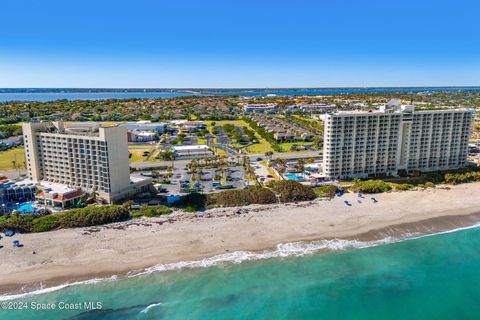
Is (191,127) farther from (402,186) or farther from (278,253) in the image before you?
(278,253)

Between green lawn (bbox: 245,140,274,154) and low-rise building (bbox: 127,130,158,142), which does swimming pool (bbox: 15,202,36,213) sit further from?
low-rise building (bbox: 127,130,158,142)

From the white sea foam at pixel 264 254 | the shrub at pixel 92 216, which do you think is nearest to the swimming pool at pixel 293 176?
the white sea foam at pixel 264 254

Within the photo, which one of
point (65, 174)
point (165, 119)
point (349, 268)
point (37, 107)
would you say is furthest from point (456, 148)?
point (37, 107)

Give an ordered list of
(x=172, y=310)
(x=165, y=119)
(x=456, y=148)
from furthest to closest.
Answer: (x=165, y=119), (x=456, y=148), (x=172, y=310)

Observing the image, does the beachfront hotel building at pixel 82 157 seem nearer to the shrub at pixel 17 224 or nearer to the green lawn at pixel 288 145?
the shrub at pixel 17 224

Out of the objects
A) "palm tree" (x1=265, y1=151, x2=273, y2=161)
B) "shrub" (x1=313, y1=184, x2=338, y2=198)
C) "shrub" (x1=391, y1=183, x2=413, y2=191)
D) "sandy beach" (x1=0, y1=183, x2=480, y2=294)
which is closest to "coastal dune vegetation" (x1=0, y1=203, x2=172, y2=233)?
"sandy beach" (x1=0, y1=183, x2=480, y2=294)

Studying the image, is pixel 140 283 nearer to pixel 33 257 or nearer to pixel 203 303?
pixel 203 303
